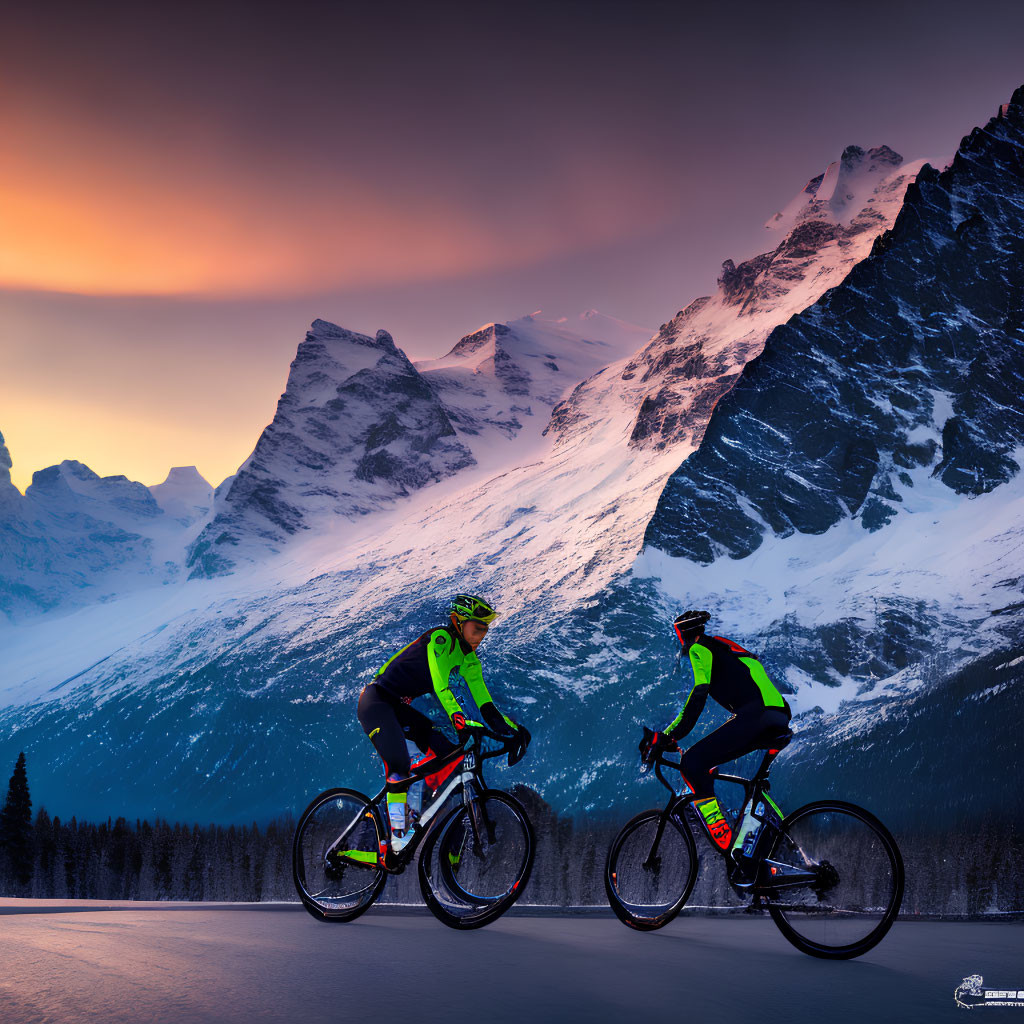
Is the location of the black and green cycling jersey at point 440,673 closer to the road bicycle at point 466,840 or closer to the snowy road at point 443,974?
the road bicycle at point 466,840

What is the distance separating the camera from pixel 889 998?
7898 mm

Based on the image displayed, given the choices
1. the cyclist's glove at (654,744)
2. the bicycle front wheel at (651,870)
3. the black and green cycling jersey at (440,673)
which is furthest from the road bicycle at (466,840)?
the cyclist's glove at (654,744)

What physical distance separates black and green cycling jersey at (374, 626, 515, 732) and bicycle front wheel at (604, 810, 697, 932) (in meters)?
2.39

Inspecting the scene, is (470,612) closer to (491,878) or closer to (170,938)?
(491,878)

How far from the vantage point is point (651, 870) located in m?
12.5

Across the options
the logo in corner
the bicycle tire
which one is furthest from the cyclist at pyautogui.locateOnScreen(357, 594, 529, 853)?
the logo in corner

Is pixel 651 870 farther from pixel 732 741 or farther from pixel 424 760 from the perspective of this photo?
pixel 424 760

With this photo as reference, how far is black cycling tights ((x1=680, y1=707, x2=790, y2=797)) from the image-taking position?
11.4 m

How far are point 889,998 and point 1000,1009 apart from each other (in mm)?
819

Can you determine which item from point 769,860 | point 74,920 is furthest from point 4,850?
point 769,860

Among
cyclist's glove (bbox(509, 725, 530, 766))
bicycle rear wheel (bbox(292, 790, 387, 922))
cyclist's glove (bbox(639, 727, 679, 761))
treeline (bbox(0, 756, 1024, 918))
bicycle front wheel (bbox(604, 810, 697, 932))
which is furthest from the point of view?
treeline (bbox(0, 756, 1024, 918))

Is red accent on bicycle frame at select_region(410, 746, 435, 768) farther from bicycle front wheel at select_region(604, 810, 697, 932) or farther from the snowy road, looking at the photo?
bicycle front wheel at select_region(604, 810, 697, 932)

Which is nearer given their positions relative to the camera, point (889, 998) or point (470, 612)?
point (889, 998)

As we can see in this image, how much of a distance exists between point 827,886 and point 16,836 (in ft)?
313
